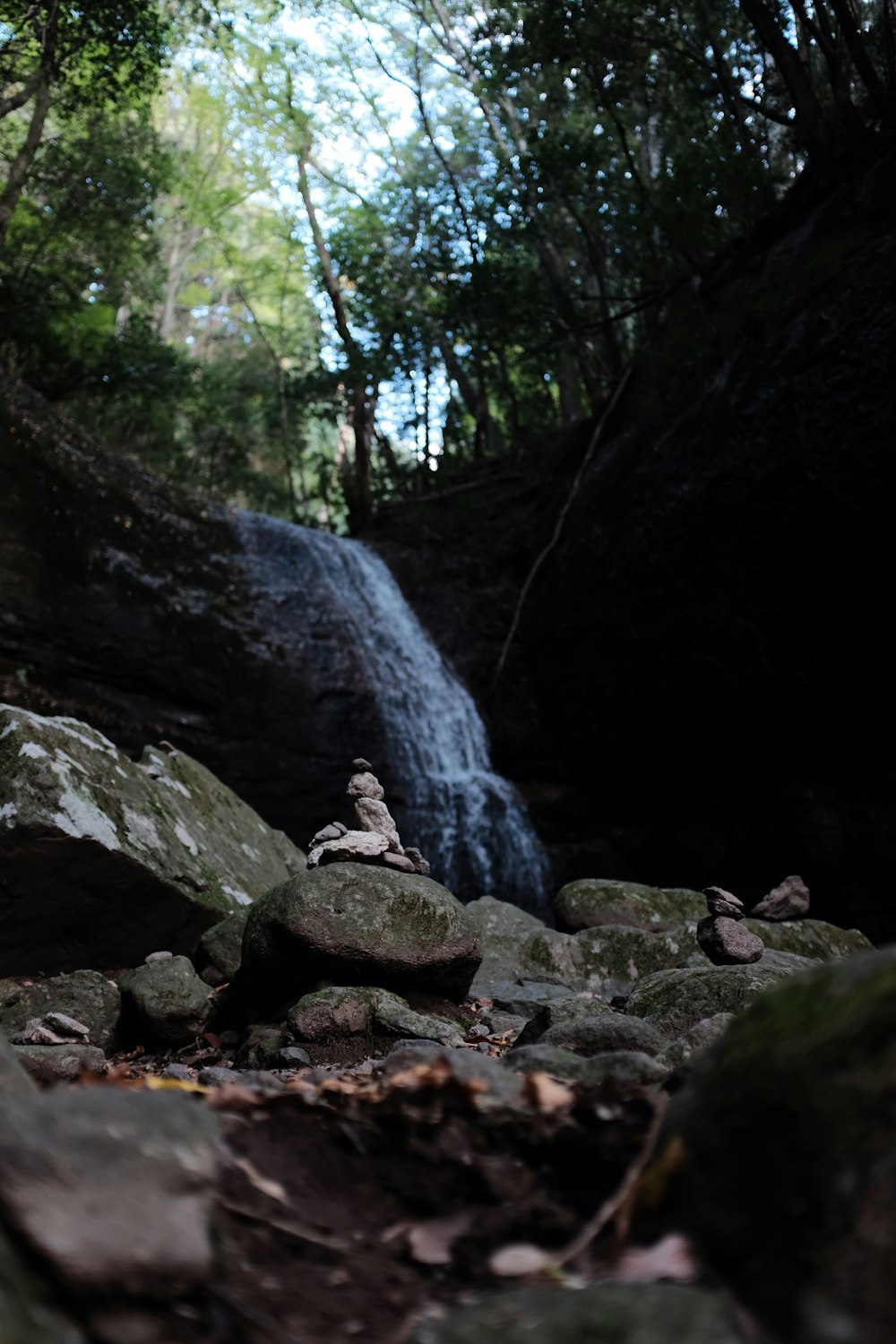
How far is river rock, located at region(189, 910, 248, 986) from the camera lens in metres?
6.89

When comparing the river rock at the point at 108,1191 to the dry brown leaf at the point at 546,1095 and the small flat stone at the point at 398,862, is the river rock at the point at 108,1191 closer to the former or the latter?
the dry brown leaf at the point at 546,1095

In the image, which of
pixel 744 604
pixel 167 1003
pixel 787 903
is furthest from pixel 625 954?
pixel 744 604

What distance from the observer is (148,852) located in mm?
7125

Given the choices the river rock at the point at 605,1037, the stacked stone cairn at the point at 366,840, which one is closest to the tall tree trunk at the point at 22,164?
the stacked stone cairn at the point at 366,840

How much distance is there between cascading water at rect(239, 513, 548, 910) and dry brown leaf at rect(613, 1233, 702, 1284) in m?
11.7

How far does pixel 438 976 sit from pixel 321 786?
7015 millimetres

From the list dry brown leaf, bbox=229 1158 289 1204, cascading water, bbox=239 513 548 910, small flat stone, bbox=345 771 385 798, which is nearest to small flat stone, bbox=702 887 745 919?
small flat stone, bbox=345 771 385 798

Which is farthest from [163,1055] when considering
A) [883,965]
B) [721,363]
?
[721,363]

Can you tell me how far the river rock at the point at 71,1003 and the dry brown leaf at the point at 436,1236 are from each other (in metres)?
4.58

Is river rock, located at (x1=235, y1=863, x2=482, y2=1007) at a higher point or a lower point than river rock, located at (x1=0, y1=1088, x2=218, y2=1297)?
lower

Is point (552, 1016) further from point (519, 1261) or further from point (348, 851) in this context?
point (519, 1261)

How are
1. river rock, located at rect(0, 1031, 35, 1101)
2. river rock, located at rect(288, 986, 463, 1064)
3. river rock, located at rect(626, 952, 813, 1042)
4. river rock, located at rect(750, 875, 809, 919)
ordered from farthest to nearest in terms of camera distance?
river rock, located at rect(750, 875, 809, 919), river rock, located at rect(288, 986, 463, 1064), river rock, located at rect(626, 952, 813, 1042), river rock, located at rect(0, 1031, 35, 1101)

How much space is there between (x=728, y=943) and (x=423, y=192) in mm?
18064

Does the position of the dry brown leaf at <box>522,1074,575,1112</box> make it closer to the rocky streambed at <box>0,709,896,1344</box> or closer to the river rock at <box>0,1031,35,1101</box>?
the rocky streambed at <box>0,709,896,1344</box>
